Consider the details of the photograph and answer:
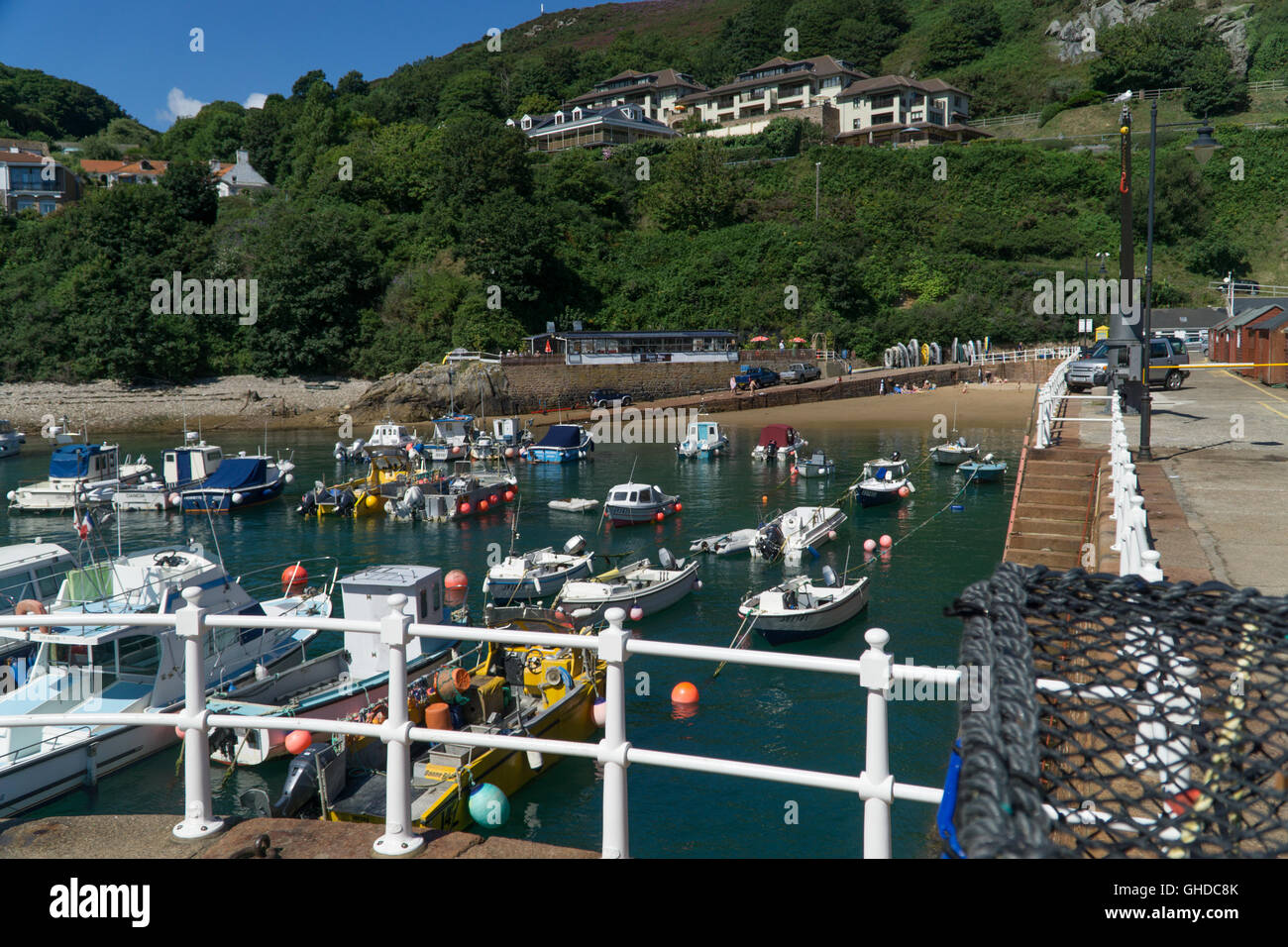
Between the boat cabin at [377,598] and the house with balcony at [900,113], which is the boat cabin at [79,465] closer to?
the boat cabin at [377,598]

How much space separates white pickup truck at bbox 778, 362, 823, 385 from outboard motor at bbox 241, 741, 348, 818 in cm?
6227

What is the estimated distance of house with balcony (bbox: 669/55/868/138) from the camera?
11369 cm

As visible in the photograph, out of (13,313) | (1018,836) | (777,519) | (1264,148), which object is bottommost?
(777,519)

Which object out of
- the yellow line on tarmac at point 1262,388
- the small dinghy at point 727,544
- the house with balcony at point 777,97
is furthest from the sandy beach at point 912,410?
the house with balcony at point 777,97

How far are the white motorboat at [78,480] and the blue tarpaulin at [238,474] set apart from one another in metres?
4.29

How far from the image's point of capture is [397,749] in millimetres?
4922

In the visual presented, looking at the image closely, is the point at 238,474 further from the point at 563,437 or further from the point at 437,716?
the point at 437,716

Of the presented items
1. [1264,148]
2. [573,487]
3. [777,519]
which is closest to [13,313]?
[573,487]

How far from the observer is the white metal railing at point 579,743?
4.16m

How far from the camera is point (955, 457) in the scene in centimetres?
4416

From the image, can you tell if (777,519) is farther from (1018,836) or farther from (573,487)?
(1018,836)

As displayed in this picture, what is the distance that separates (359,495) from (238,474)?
19.1 feet

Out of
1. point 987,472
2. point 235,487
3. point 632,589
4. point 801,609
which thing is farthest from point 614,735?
point 235,487

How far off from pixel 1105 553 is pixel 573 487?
32865mm
